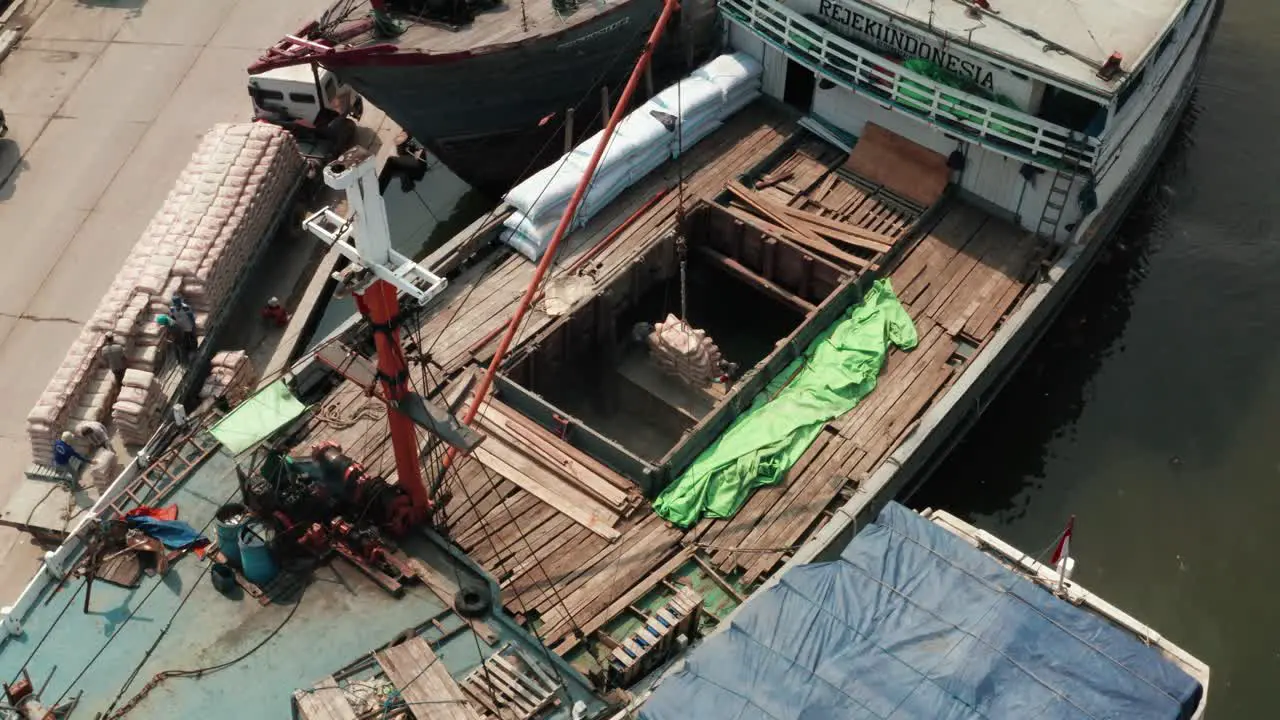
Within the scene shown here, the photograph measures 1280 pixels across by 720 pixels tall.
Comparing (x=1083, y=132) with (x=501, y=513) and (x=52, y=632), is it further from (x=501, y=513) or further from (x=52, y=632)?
(x=52, y=632)

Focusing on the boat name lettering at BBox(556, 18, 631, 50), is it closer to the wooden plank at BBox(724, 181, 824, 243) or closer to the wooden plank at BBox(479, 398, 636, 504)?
the wooden plank at BBox(724, 181, 824, 243)

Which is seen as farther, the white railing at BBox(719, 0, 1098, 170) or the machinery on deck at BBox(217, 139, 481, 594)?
the white railing at BBox(719, 0, 1098, 170)

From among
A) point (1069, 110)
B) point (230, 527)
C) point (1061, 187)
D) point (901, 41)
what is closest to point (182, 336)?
point (230, 527)

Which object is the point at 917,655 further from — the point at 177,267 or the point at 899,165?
the point at 177,267

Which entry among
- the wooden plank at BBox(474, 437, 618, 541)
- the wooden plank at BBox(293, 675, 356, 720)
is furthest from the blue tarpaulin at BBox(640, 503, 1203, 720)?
the wooden plank at BBox(293, 675, 356, 720)

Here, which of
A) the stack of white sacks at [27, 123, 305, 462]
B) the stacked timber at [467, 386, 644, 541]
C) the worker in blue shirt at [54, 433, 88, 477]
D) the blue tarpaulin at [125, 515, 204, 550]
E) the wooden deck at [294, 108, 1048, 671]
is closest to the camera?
the blue tarpaulin at [125, 515, 204, 550]

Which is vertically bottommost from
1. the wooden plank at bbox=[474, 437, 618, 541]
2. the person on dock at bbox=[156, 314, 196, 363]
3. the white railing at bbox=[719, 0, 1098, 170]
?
the person on dock at bbox=[156, 314, 196, 363]

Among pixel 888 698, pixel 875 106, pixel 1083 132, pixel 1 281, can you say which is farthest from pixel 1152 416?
pixel 1 281
